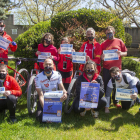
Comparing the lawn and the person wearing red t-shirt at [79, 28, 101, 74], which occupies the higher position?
the person wearing red t-shirt at [79, 28, 101, 74]

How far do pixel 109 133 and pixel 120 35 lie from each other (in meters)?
4.21

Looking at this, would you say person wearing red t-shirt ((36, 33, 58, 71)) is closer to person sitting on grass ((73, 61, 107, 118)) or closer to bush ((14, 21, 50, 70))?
person sitting on grass ((73, 61, 107, 118))

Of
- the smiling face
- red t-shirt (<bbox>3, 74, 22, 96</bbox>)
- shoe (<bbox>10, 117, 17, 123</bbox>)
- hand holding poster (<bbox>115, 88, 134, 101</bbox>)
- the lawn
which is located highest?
the smiling face

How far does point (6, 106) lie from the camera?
11.4ft

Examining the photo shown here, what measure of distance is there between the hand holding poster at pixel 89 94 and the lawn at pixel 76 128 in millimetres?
434

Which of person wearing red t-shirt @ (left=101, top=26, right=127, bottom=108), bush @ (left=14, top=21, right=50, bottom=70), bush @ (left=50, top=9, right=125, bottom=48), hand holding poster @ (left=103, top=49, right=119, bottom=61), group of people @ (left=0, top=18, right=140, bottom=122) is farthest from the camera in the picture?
bush @ (left=50, top=9, right=125, bottom=48)

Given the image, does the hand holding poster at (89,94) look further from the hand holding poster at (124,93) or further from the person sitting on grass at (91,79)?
the hand holding poster at (124,93)

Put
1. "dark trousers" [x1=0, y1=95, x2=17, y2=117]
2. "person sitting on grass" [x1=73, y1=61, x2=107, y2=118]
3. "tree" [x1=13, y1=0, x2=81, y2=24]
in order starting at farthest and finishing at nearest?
"tree" [x1=13, y1=0, x2=81, y2=24], "person sitting on grass" [x1=73, y1=61, x2=107, y2=118], "dark trousers" [x1=0, y1=95, x2=17, y2=117]

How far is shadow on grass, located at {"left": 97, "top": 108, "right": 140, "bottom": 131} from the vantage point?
11.3ft

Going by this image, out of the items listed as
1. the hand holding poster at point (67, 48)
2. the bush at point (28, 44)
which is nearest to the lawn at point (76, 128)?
the hand holding poster at point (67, 48)

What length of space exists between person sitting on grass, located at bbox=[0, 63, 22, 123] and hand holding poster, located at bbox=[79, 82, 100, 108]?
133 cm

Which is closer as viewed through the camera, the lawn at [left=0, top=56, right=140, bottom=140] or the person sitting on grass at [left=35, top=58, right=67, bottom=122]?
the lawn at [left=0, top=56, right=140, bottom=140]

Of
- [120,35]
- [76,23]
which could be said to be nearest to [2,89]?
[76,23]

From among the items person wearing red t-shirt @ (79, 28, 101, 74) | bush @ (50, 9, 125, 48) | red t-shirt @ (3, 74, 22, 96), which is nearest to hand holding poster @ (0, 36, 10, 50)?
red t-shirt @ (3, 74, 22, 96)
